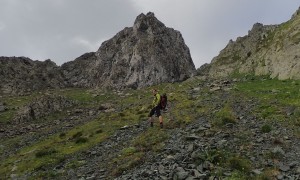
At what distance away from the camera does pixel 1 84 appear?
103 metres

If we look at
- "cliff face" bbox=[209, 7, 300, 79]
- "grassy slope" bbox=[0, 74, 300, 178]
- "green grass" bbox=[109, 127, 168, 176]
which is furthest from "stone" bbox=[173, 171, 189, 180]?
"cliff face" bbox=[209, 7, 300, 79]

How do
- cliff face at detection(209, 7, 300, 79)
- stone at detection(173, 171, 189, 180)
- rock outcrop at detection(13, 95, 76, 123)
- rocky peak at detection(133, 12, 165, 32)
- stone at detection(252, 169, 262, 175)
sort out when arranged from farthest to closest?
1. rocky peak at detection(133, 12, 165, 32)
2. rock outcrop at detection(13, 95, 76, 123)
3. cliff face at detection(209, 7, 300, 79)
4. stone at detection(252, 169, 262, 175)
5. stone at detection(173, 171, 189, 180)

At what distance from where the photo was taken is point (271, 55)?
218 feet

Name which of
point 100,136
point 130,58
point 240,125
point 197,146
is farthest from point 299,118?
point 130,58

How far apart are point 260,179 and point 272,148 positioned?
5.05m

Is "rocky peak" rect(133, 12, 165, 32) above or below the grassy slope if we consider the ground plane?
above

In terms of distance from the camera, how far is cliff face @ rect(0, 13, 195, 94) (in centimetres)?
10431

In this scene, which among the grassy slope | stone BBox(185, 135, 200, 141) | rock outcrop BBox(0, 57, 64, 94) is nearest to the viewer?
stone BBox(185, 135, 200, 141)

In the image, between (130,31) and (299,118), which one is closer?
(299,118)

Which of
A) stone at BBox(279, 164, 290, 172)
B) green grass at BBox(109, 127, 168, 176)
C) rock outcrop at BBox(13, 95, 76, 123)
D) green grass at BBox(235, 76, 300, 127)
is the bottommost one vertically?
stone at BBox(279, 164, 290, 172)

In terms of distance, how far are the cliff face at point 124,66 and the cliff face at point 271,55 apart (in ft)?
42.7

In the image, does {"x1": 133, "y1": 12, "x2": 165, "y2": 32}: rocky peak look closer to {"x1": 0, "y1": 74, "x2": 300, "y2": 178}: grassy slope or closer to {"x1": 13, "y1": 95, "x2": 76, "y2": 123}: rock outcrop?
{"x1": 13, "y1": 95, "x2": 76, "y2": 123}: rock outcrop

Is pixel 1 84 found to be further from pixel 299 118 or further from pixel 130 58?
pixel 299 118

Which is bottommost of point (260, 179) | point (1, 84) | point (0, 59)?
point (260, 179)
